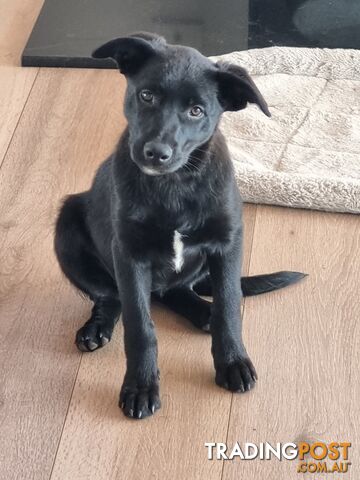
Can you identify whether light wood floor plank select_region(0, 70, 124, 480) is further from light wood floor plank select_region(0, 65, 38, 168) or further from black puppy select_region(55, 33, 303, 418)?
black puppy select_region(55, 33, 303, 418)

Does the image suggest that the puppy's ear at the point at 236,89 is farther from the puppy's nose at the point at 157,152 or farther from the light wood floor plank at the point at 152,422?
the light wood floor plank at the point at 152,422

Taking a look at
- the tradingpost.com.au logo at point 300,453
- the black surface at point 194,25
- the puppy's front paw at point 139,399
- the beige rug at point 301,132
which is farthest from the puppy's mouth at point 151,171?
the black surface at point 194,25

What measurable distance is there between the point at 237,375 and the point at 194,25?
74.3 inches

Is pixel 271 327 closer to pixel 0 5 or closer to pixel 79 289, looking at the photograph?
pixel 79 289

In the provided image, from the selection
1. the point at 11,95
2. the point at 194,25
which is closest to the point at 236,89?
→ the point at 11,95

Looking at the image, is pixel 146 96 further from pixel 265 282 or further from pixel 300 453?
pixel 300 453

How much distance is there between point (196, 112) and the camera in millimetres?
1982

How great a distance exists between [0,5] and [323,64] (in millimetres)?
1455

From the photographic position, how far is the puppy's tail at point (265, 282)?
2463 mm

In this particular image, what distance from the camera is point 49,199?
2871 mm

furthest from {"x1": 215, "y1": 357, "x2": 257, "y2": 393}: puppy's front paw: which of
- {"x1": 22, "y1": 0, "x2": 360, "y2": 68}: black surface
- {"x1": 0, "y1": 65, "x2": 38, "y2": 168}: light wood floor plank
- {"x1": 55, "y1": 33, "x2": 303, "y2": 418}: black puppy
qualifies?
{"x1": 22, "y1": 0, "x2": 360, "y2": 68}: black surface

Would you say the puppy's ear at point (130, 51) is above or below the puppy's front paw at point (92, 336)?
→ above

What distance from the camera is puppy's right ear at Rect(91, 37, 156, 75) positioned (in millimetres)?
2006

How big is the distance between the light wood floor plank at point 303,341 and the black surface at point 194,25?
1048 millimetres
